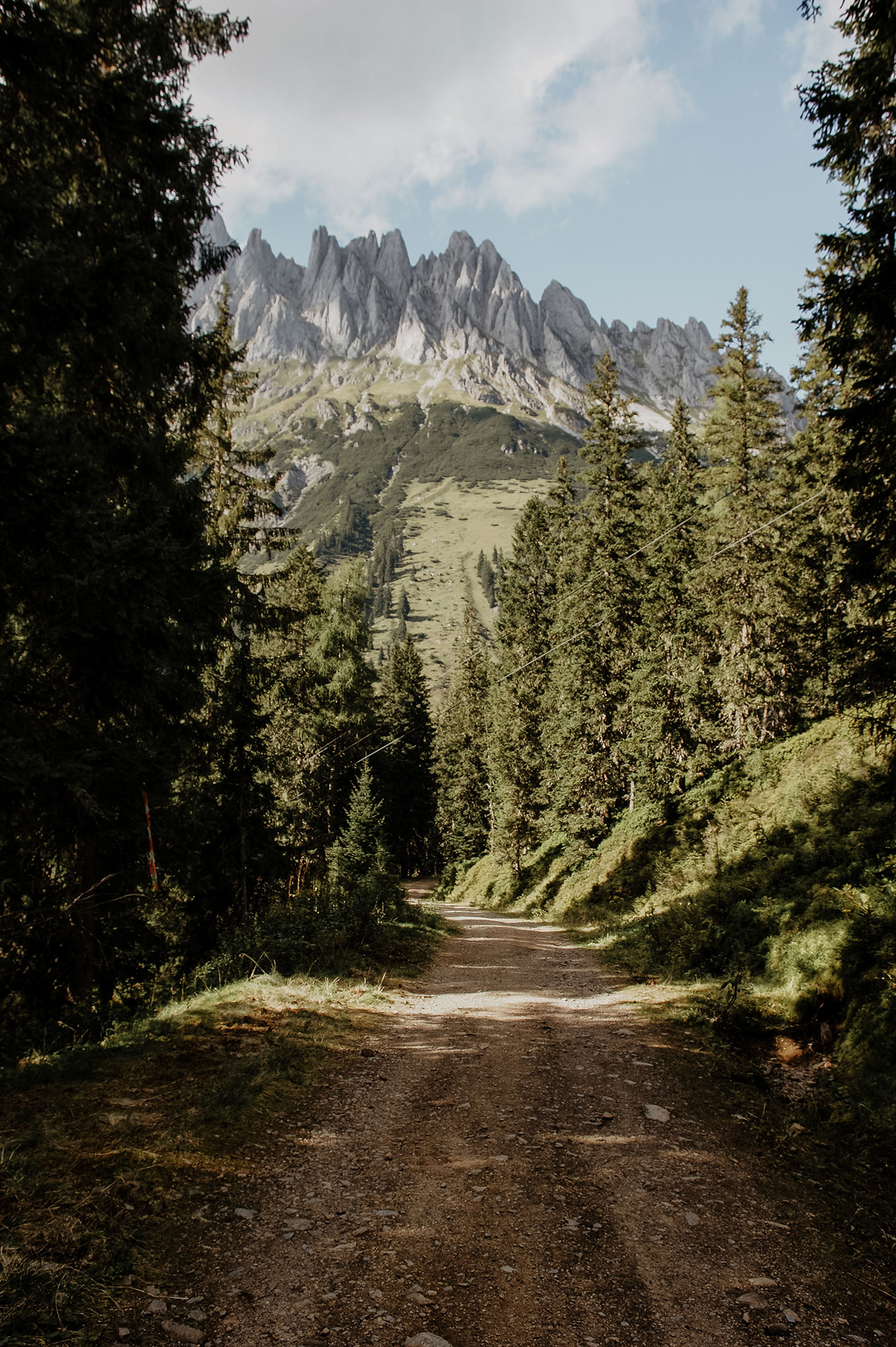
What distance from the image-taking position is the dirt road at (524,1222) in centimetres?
337

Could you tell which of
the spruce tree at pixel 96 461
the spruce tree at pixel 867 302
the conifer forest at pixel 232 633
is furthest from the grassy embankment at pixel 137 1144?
the spruce tree at pixel 867 302

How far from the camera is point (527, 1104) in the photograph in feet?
20.0

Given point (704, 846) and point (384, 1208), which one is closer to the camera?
point (384, 1208)

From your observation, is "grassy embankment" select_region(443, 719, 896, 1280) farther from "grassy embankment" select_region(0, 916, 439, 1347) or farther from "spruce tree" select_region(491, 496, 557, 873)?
"spruce tree" select_region(491, 496, 557, 873)

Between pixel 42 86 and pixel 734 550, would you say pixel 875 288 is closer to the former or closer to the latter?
pixel 42 86

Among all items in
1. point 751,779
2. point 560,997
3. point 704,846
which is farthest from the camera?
point 751,779

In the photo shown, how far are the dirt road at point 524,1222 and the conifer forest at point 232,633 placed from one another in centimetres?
209

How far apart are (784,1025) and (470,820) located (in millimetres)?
39987

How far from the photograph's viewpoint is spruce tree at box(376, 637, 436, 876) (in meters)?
52.8

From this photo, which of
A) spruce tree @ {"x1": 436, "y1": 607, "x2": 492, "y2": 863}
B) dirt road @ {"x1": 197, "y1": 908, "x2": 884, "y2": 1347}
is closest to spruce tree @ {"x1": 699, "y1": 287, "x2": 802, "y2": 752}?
dirt road @ {"x1": 197, "y1": 908, "x2": 884, "y2": 1347}

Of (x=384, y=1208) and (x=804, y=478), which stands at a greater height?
(x=804, y=478)

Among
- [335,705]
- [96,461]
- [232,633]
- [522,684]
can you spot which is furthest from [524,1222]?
[522,684]

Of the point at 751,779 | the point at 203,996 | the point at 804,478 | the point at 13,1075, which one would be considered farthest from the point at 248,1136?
the point at 804,478

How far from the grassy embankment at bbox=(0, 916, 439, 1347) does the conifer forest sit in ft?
4.67
